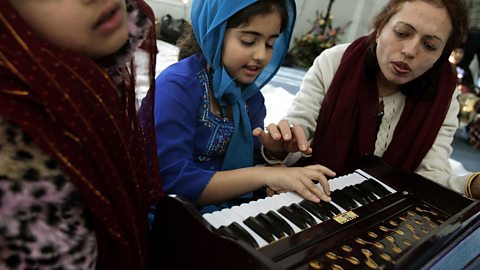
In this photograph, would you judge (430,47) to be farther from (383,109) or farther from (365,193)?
(365,193)

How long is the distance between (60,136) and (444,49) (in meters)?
1.44

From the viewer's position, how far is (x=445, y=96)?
154cm

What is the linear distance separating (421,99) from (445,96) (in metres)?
0.10

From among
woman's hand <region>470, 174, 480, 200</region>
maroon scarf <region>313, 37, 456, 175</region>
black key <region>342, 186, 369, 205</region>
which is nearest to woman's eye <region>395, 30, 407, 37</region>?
maroon scarf <region>313, 37, 456, 175</region>

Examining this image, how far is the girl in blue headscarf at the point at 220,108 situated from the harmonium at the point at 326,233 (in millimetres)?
109

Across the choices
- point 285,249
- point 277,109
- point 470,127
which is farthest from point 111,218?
point 470,127

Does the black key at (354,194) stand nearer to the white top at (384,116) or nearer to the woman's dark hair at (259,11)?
the white top at (384,116)

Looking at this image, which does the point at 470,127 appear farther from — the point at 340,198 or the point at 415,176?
the point at 340,198

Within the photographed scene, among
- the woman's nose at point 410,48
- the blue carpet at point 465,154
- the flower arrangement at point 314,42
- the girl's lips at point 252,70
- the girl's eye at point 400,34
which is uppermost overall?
the girl's eye at point 400,34

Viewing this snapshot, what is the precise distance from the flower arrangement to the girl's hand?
508cm

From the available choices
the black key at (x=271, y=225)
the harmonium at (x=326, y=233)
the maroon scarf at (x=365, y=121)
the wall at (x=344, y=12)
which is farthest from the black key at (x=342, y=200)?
the wall at (x=344, y=12)

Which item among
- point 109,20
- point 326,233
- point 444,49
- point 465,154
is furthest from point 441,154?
point 465,154

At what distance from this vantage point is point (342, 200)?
0.96 metres

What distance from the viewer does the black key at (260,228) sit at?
2.42 ft
